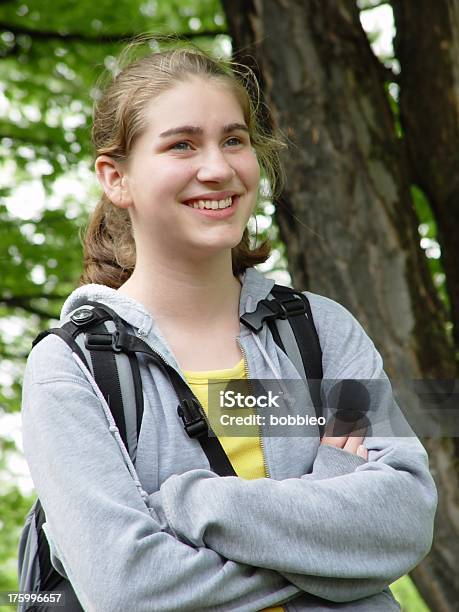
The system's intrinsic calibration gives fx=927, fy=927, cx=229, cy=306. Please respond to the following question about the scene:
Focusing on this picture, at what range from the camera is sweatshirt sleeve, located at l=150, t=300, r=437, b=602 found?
2.06m

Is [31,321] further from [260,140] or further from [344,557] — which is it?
[344,557]

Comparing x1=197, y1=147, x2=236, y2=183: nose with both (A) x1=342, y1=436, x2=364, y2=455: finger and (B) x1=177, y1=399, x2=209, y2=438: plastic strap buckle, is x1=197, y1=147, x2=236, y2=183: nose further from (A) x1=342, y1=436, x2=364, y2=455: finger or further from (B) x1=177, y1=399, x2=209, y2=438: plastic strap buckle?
(A) x1=342, y1=436, x2=364, y2=455: finger

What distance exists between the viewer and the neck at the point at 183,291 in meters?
2.52

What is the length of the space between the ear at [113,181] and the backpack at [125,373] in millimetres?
354

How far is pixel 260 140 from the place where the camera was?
292 centimetres

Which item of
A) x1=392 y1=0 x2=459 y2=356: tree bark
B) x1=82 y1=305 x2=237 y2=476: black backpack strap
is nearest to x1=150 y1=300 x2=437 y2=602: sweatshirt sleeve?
x1=82 y1=305 x2=237 y2=476: black backpack strap

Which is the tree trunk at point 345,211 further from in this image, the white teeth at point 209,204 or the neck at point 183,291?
the white teeth at point 209,204

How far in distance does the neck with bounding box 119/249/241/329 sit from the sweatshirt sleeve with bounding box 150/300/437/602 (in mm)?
514

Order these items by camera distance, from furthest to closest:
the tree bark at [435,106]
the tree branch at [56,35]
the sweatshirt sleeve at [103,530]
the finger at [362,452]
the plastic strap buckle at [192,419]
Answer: the tree branch at [56,35] < the tree bark at [435,106] < the finger at [362,452] < the plastic strap buckle at [192,419] < the sweatshirt sleeve at [103,530]

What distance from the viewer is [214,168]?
7.85 ft

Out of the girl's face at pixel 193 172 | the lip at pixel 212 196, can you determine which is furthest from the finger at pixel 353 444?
the lip at pixel 212 196

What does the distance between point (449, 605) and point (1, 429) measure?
17.7ft

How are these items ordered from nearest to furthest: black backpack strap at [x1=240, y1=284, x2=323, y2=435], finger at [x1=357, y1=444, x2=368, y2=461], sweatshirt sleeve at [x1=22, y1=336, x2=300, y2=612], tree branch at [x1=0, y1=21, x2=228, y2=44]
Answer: sweatshirt sleeve at [x1=22, y1=336, x2=300, y2=612] → finger at [x1=357, y1=444, x2=368, y2=461] → black backpack strap at [x1=240, y1=284, x2=323, y2=435] → tree branch at [x1=0, y1=21, x2=228, y2=44]

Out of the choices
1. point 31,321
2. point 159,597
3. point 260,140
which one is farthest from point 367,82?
point 31,321
